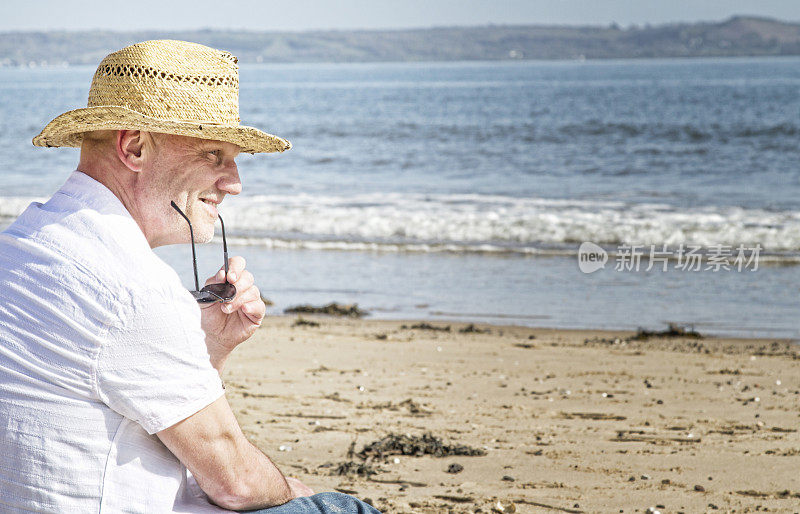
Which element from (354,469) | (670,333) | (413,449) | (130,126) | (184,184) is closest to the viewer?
(130,126)

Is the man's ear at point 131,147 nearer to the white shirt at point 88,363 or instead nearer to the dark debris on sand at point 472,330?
the white shirt at point 88,363

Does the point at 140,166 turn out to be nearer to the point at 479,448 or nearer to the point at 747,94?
the point at 479,448

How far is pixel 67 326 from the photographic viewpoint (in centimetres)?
166

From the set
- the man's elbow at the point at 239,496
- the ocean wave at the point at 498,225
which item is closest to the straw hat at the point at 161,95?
the man's elbow at the point at 239,496

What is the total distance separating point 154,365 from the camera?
1694 mm

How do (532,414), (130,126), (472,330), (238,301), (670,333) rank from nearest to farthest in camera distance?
(130,126) < (238,301) < (532,414) < (670,333) < (472,330)

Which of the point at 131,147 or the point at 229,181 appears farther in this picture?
Answer: the point at 229,181

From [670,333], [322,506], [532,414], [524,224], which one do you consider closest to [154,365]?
[322,506]

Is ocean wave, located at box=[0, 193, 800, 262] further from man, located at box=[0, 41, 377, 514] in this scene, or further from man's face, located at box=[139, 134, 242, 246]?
man, located at box=[0, 41, 377, 514]

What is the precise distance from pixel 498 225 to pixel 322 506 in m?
10.1

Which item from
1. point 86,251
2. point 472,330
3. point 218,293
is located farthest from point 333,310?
point 86,251

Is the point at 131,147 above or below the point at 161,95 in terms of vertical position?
below

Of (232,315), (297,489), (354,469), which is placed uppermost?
(232,315)

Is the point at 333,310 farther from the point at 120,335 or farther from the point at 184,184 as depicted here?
the point at 120,335
